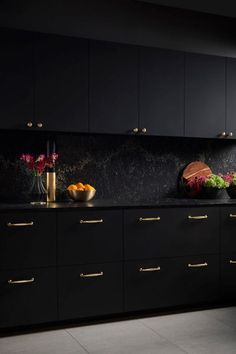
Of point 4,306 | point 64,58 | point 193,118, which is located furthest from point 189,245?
point 64,58

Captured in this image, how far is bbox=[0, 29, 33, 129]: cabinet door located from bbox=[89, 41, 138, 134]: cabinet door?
1.54 feet

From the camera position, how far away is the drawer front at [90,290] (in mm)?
3201

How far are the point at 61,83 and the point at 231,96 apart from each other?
1.54 metres

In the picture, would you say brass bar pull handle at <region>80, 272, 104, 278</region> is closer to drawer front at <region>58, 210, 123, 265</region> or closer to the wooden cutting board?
drawer front at <region>58, 210, 123, 265</region>

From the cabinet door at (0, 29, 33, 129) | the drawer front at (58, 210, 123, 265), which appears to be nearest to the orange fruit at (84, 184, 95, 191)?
the drawer front at (58, 210, 123, 265)

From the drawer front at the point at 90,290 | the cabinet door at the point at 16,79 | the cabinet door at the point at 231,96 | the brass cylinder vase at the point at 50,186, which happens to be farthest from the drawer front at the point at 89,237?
the cabinet door at the point at 231,96

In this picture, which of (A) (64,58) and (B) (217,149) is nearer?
(A) (64,58)

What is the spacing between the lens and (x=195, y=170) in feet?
14.2

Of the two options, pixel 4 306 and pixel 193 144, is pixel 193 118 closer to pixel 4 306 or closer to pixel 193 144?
pixel 193 144

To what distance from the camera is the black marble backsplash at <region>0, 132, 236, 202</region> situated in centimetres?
370

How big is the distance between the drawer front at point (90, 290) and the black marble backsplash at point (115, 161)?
0.79 meters

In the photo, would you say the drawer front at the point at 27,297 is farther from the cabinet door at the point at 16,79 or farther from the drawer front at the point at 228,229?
the drawer front at the point at 228,229

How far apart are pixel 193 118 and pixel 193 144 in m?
0.46

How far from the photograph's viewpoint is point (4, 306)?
304 centimetres
